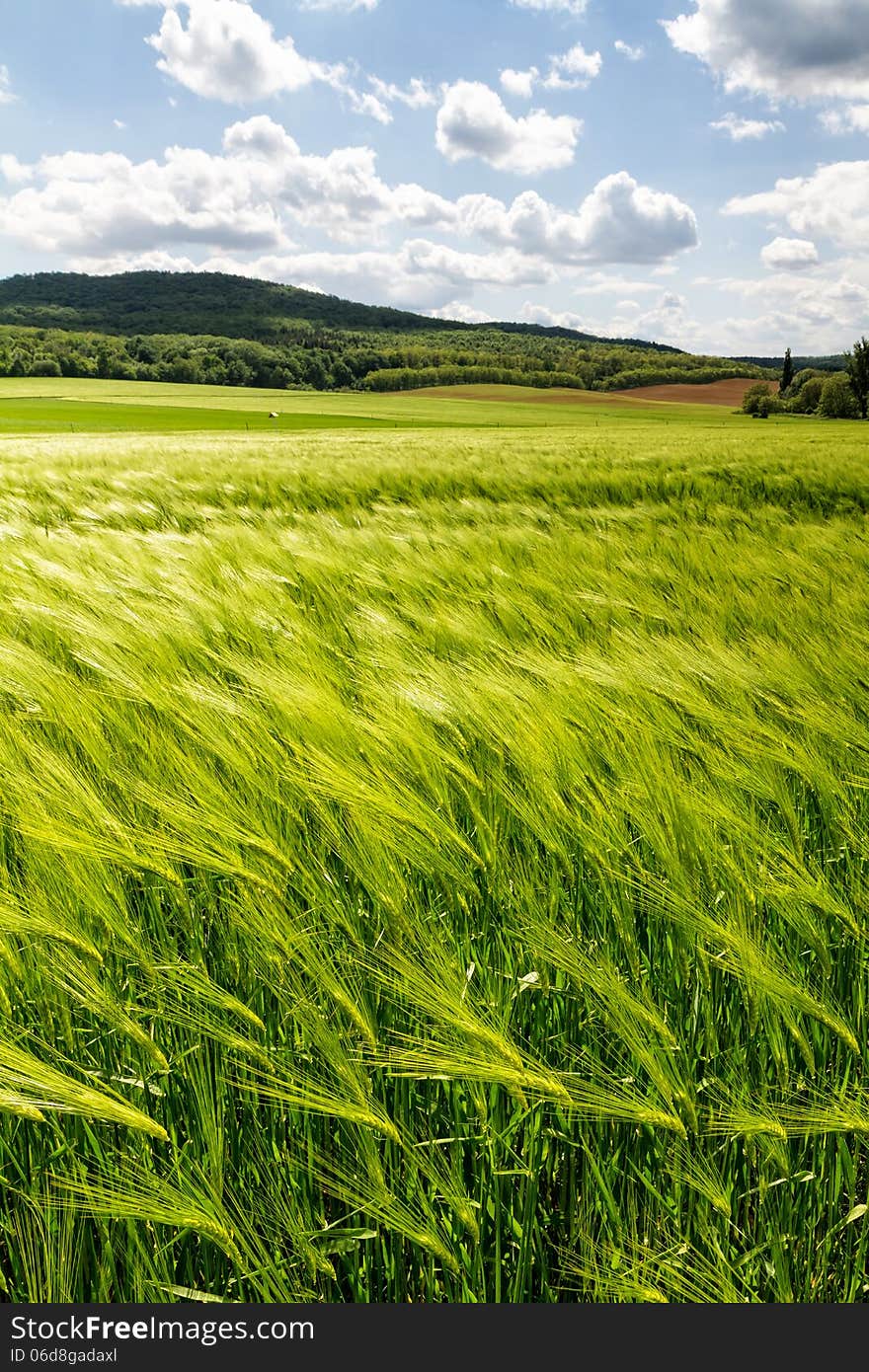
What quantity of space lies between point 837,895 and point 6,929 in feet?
4.15

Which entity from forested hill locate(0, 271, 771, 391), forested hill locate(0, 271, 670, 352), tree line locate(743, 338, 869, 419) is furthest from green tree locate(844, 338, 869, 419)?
forested hill locate(0, 271, 670, 352)

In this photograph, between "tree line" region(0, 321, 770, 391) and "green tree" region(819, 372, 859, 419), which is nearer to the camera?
"green tree" region(819, 372, 859, 419)

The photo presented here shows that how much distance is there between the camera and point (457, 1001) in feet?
3.13

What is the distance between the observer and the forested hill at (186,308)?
128 m

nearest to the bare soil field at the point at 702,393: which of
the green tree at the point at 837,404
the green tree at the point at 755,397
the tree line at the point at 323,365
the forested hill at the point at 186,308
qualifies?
the tree line at the point at 323,365

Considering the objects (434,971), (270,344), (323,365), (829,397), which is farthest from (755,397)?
(270,344)

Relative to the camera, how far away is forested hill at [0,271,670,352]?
128 metres

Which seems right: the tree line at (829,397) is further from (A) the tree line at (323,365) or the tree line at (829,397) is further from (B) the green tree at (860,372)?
(A) the tree line at (323,365)

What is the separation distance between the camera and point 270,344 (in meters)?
116

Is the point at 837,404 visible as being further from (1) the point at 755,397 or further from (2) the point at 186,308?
(2) the point at 186,308

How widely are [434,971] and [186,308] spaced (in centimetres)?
16157

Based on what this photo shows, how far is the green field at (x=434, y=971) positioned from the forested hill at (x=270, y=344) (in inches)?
3558

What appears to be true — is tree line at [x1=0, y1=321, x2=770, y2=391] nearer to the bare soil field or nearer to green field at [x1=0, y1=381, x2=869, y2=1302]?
the bare soil field

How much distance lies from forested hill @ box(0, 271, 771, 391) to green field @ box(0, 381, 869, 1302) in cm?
9038
